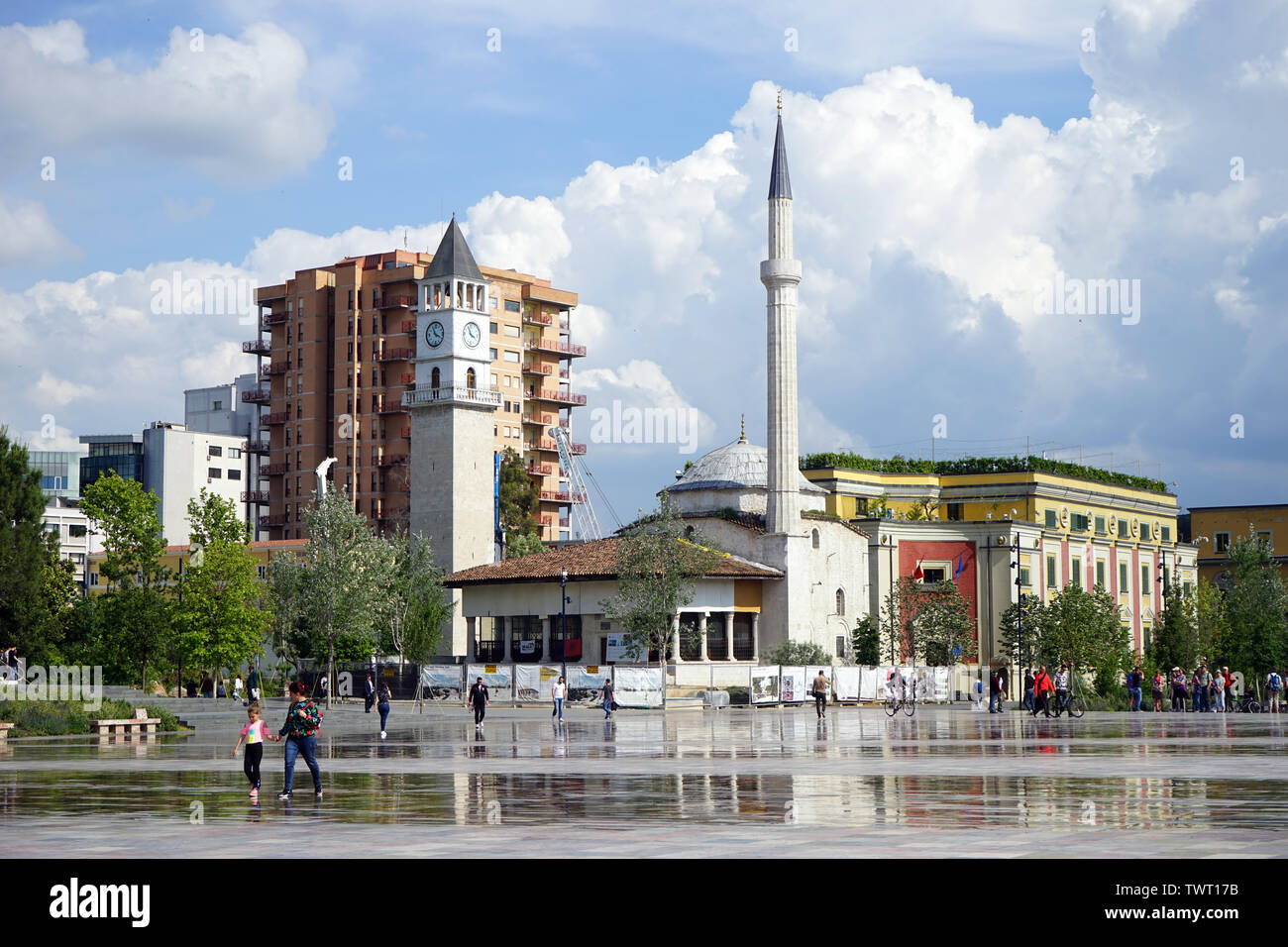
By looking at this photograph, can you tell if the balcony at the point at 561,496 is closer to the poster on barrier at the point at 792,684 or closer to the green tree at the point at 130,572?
the poster on barrier at the point at 792,684

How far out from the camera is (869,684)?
6412 cm

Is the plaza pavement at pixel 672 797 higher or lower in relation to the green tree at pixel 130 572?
lower

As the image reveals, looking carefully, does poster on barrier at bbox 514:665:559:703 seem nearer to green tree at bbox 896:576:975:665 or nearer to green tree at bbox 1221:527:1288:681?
green tree at bbox 896:576:975:665

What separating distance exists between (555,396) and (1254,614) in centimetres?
6215

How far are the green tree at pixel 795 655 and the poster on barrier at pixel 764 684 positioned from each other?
7.44 metres

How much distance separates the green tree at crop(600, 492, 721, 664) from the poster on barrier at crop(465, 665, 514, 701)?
5.39m

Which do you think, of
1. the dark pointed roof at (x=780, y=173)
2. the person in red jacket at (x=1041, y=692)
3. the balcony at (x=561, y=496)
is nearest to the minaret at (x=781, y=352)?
the dark pointed roof at (x=780, y=173)

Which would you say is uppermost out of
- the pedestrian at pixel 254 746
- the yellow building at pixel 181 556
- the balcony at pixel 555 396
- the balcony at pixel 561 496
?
the balcony at pixel 555 396

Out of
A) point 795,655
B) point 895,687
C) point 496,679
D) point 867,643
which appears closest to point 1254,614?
point 867,643

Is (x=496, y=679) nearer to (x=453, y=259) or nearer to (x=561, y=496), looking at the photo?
(x=453, y=259)

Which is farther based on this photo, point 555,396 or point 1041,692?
point 555,396

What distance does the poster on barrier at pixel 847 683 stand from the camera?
62.6 m
